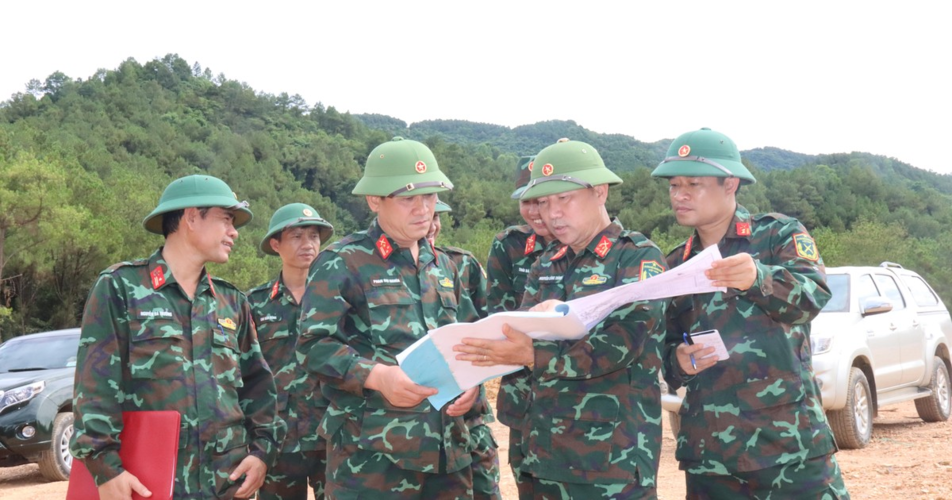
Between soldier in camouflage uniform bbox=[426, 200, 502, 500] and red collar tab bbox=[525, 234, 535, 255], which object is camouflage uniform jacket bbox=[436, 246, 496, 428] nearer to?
soldier in camouflage uniform bbox=[426, 200, 502, 500]

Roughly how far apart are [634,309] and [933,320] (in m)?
9.50

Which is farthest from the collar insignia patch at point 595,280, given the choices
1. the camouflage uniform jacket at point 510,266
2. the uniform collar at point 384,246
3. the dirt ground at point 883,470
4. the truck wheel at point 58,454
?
the truck wheel at point 58,454

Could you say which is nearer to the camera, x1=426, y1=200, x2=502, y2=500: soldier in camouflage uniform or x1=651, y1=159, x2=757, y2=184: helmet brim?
x1=651, y1=159, x2=757, y2=184: helmet brim

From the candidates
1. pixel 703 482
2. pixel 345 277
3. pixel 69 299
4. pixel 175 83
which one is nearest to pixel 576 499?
pixel 703 482

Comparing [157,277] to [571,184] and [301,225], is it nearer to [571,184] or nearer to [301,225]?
[571,184]

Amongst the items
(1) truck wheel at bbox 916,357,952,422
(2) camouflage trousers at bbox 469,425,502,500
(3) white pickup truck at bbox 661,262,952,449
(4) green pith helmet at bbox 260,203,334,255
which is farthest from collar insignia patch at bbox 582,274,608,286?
(1) truck wheel at bbox 916,357,952,422

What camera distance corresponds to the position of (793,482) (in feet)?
10.8

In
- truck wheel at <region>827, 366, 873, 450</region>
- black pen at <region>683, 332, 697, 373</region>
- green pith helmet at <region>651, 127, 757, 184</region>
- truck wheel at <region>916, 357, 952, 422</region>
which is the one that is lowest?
truck wheel at <region>916, 357, 952, 422</region>

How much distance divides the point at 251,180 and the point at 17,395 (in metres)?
53.9

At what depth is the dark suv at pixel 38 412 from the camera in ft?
29.7

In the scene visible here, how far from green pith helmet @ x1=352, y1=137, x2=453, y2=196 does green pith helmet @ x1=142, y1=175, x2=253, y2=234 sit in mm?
525

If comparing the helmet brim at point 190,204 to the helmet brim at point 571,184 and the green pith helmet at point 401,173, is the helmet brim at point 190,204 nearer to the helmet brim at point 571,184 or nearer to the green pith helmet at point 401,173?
the green pith helmet at point 401,173

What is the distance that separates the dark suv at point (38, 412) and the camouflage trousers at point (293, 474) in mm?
4666

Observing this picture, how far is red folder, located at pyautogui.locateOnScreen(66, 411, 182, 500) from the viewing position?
306 centimetres
